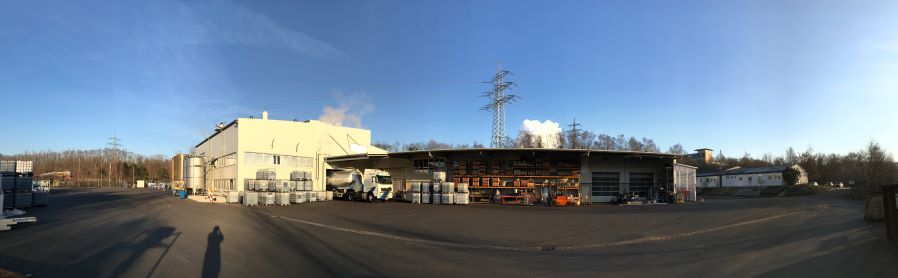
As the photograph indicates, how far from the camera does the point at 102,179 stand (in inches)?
5153

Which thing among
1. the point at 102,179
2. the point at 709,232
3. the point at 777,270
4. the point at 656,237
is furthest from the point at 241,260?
the point at 102,179

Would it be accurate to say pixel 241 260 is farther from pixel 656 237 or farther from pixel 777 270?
Result: pixel 656 237

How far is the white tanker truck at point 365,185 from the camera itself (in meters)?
40.8

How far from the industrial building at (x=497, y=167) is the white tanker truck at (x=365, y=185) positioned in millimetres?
2244

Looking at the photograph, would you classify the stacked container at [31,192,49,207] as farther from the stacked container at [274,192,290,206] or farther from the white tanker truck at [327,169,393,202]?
the white tanker truck at [327,169,393,202]

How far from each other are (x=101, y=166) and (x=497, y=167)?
146 meters

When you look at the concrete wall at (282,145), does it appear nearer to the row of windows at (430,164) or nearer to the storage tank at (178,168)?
the storage tank at (178,168)

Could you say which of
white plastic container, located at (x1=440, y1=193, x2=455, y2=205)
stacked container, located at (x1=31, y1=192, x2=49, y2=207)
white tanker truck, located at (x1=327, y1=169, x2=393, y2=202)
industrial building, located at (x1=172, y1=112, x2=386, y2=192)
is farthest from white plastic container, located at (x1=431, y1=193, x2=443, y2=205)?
stacked container, located at (x1=31, y1=192, x2=49, y2=207)

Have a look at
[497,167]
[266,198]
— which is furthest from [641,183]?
[266,198]

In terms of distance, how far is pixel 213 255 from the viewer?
10.7 metres

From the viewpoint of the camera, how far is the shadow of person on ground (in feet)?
29.1

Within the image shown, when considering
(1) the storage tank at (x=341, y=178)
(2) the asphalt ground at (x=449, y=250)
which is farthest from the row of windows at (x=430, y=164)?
(2) the asphalt ground at (x=449, y=250)

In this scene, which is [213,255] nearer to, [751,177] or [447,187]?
[447,187]

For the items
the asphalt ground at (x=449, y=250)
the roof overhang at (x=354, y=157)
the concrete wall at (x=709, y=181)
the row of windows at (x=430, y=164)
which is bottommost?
the concrete wall at (x=709, y=181)
